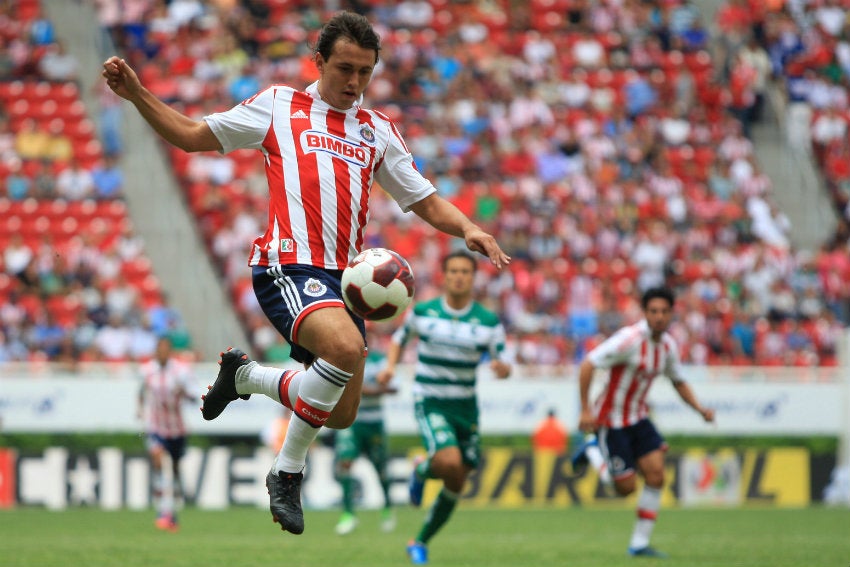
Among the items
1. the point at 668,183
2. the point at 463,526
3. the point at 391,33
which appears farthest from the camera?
the point at 391,33

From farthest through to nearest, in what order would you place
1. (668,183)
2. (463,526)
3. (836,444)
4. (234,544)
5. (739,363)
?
(668,183)
(739,363)
(836,444)
(463,526)
(234,544)

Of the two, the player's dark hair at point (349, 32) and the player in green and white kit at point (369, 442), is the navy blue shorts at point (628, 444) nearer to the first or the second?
the player in green and white kit at point (369, 442)

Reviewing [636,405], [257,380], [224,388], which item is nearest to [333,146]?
[257,380]

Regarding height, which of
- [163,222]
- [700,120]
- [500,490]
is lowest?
→ [500,490]

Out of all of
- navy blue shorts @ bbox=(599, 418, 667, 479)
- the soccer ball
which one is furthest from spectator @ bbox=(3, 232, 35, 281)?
the soccer ball

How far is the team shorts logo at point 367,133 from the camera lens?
322 inches

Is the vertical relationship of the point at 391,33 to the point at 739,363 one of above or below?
above

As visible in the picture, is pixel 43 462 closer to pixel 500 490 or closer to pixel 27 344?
pixel 27 344

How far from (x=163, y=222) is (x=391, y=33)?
23.9 ft

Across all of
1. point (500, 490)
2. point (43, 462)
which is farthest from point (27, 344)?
point (500, 490)

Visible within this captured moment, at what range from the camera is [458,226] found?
809 centimetres

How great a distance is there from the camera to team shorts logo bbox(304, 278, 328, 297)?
303 inches

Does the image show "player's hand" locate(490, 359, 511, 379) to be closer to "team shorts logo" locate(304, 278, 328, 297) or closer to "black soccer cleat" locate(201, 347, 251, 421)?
"black soccer cleat" locate(201, 347, 251, 421)

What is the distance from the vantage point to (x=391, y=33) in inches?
1156
